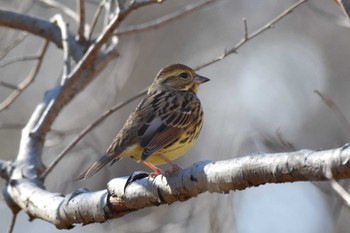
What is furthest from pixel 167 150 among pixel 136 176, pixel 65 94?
pixel 136 176

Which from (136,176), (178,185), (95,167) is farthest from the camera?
(95,167)

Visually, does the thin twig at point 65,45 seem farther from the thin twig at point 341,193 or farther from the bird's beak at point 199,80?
the thin twig at point 341,193

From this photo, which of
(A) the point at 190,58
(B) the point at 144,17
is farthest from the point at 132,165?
(A) the point at 190,58

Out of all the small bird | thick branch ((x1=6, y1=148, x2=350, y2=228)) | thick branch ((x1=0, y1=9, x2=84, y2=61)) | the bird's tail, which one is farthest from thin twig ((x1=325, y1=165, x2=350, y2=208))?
thick branch ((x1=0, y1=9, x2=84, y2=61))

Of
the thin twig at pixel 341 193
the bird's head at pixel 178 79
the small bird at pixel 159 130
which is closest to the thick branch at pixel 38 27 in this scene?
the small bird at pixel 159 130

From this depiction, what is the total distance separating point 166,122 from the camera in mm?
6191

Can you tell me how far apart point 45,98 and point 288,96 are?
8.72 m

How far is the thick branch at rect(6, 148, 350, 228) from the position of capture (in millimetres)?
3395

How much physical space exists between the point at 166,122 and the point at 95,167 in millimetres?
836

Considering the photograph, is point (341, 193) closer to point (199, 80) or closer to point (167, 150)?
point (167, 150)

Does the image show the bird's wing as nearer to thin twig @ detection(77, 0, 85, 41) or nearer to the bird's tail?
the bird's tail

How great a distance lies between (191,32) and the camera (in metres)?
14.8

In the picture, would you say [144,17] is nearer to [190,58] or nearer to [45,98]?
[190,58]

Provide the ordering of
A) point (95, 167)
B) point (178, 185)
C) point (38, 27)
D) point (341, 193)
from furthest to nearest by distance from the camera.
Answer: point (38, 27) < point (95, 167) < point (178, 185) < point (341, 193)
